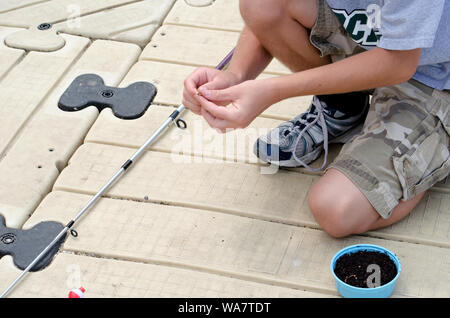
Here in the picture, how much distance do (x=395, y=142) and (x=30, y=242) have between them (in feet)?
3.12

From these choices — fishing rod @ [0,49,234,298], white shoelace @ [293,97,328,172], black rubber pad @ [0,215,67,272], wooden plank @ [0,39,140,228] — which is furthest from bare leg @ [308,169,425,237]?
wooden plank @ [0,39,140,228]

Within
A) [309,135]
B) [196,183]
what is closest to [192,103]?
→ [196,183]

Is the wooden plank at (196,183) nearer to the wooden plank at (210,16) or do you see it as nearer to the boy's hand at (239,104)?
the boy's hand at (239,104)

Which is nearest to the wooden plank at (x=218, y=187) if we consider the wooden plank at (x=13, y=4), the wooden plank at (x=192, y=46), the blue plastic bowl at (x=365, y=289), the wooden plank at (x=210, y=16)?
the blue plastic bowl at (x=365, y=289)

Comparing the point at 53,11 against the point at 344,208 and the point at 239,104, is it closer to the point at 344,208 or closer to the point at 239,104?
the point at 239,104

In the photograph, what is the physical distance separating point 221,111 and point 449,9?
579mm

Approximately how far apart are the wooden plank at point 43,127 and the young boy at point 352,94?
0.51m

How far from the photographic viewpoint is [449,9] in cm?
172

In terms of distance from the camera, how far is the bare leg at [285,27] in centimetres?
192

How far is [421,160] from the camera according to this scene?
1.86 meters

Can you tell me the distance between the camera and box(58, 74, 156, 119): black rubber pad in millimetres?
2303

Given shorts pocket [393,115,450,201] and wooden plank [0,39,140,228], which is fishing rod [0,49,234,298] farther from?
shorts pocket [393,115,450,201]
